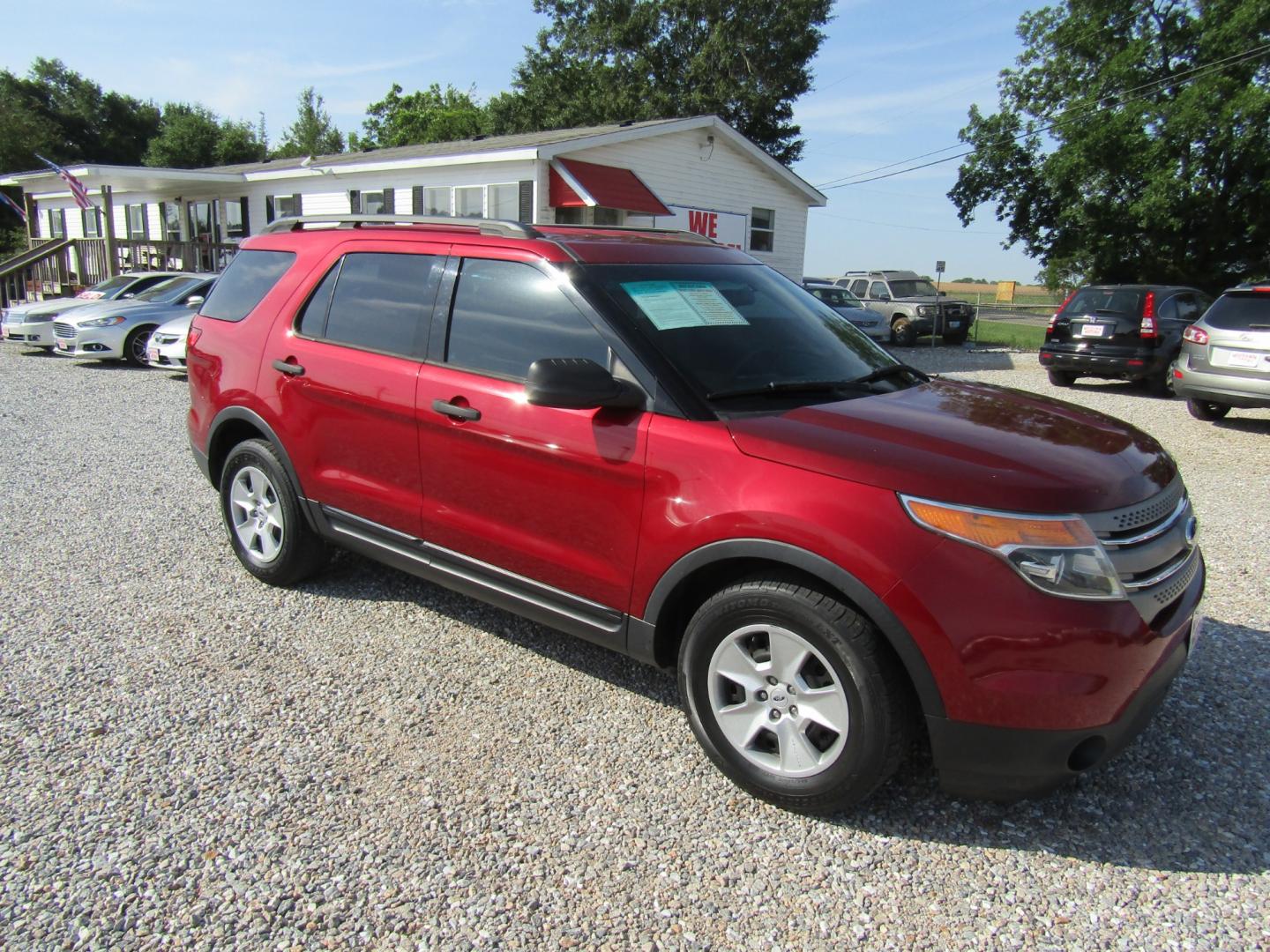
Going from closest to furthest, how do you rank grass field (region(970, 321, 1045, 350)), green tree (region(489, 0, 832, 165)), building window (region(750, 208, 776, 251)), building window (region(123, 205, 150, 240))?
building window (region(750, 208, 776, 251)), grass field (region(970, 321, 1045, 350)), building window (region(123, 205, 150, 240)), green tree (region(489, 0, 832, 165))

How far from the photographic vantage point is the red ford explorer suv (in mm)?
2432

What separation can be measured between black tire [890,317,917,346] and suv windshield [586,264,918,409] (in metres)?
19.7

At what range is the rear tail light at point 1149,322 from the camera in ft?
40.8

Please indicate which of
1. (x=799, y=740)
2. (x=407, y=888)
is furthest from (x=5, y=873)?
(x=799, y=740)

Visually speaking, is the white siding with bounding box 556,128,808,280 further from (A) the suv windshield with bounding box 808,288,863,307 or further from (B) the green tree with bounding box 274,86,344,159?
(B) the green tree with bounding box 274,86,344,159

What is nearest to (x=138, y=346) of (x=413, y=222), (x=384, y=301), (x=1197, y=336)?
(x=413, y=222)

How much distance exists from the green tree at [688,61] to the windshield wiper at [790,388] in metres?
38.2

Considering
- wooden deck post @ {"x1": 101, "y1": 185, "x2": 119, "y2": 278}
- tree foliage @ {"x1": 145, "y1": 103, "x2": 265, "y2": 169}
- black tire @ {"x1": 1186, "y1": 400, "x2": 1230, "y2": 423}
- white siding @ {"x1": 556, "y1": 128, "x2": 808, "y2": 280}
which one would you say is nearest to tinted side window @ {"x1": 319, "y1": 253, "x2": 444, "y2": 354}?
black tire @ {"x1": 1186, "y1": 400, "x2": 1230, "y2": 423}

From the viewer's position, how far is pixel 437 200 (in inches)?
744

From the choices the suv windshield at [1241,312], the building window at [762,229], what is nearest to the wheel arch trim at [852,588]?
the suv windshield at [1241,312]

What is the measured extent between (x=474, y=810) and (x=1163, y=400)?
1265 centimetres

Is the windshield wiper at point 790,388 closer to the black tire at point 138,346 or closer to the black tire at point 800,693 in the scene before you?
the black tire at point 800,693

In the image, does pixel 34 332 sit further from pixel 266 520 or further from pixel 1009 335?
pixel 1009 335

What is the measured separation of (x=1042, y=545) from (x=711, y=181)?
19156mm
